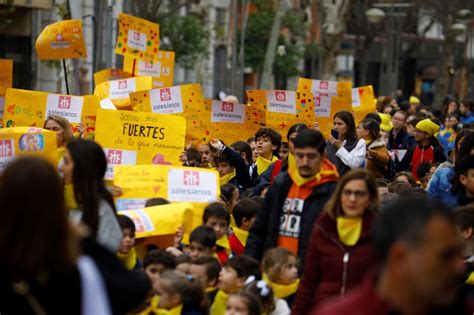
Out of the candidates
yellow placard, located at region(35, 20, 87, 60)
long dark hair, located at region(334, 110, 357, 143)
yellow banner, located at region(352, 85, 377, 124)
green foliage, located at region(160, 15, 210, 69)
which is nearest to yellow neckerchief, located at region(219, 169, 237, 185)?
long dark hair, located at region(334, 110, 357, 143)

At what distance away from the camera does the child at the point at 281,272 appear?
303 inches

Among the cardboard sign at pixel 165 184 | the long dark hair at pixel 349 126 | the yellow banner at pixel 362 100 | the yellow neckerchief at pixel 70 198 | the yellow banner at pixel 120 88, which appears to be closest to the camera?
the yellow neckerchief at pixel 70 198

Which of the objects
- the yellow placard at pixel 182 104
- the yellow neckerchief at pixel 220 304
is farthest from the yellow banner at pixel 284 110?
the yellow neckerchief at pixel 220 304

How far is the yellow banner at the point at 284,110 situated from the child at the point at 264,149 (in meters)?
2.82

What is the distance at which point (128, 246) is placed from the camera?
324 inches

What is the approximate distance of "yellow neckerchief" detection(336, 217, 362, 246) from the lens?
703 cm

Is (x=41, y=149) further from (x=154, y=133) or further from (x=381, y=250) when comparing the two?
(x=381, y=250)

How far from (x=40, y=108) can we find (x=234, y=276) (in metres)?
6.98

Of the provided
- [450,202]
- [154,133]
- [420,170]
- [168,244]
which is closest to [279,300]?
[168,244]

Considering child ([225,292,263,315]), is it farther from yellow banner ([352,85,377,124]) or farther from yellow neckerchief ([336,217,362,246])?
yellow banner ([352,85,377,124])

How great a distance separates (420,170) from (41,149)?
609cm

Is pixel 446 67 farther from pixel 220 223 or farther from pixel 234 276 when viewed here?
pixel 234 276

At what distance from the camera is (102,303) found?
16.2 feet

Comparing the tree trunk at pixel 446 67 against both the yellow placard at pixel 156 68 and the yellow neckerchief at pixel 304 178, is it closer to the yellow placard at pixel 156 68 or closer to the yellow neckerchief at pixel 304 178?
the yellow placard at pixel 156 68
